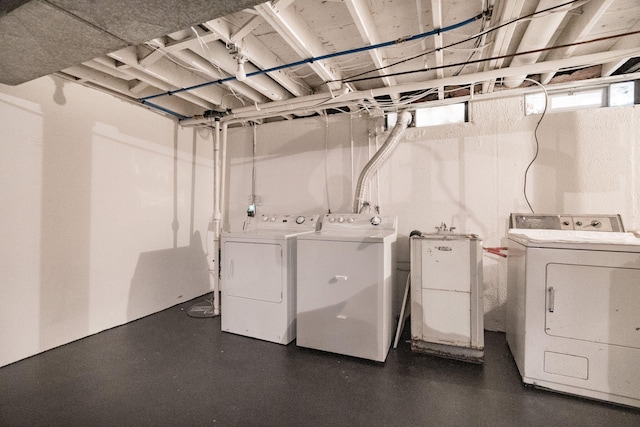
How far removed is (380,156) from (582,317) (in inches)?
74.6

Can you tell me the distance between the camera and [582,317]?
163 cm

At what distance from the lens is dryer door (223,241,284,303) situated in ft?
7.61

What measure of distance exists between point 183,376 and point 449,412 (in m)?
1.70

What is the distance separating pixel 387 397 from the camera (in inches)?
65.7

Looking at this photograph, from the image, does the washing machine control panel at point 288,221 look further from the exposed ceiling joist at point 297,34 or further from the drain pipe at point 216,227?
the exposed ceiling joist at point 297,34

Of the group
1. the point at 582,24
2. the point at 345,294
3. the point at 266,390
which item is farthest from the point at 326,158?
the point at 266,390

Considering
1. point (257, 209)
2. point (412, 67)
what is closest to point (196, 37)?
point (412, 67)

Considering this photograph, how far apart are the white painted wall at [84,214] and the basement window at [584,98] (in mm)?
3706

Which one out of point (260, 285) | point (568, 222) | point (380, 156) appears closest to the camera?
point (568, 222)

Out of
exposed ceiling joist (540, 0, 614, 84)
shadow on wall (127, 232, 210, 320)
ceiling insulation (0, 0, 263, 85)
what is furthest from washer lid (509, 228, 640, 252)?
shadow on wall (127, 232, 210, 320)

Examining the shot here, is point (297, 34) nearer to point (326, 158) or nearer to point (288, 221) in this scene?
point (326, 158)

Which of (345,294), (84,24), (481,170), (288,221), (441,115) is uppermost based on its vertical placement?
(441,115)

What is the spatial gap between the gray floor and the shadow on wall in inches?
22.3

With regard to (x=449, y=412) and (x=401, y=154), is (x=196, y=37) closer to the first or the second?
(x=401, y=154)
